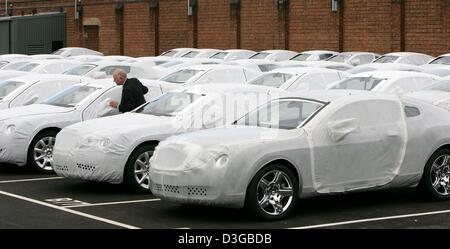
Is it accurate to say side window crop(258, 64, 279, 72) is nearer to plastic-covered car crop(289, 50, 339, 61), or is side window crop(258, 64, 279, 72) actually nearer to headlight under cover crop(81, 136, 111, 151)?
plastic-covered car crop(289, 50, 339, 61)

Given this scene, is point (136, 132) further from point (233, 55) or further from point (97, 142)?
point (233, 55)

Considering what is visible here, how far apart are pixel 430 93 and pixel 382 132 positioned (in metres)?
5.57

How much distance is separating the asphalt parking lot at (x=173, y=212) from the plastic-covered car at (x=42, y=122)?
1.42 m

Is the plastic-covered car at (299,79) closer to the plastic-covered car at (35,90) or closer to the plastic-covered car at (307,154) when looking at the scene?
the plastic-covered car at (35,90)

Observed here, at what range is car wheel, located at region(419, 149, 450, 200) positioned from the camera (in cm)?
1237

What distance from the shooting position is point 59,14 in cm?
5788

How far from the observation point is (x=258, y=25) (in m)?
45.3

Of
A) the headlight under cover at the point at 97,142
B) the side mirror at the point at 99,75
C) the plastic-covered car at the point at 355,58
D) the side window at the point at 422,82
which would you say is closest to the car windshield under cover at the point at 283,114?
the headlight under cover at the point at 97,142

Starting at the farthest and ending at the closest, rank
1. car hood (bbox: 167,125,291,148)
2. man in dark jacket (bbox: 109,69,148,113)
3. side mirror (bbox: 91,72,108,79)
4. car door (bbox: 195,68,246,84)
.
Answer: side mirror (bbox: 91,72,108,79) < car door (bbox: 195,68,246,84) < man in dark jacket (bbox: 109,69,148,113) < car hood (bbox: 167,125,291,148)

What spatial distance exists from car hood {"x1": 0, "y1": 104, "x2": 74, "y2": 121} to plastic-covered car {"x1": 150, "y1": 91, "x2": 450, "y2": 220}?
4.47 metres

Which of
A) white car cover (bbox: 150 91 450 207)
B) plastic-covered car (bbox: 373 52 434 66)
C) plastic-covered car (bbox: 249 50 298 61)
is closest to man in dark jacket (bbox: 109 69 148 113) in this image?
white car cover (bbox: 150 91 450 207)

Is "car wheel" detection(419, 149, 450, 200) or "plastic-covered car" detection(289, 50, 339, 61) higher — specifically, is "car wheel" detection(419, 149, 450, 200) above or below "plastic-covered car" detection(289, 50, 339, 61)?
below

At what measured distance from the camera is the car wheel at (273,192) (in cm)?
1087

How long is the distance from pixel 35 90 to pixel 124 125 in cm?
553
